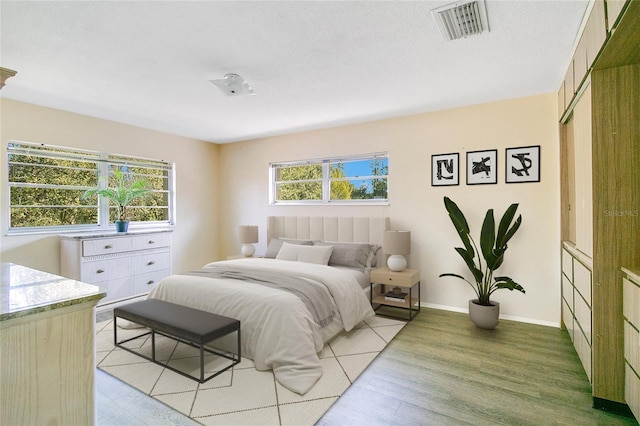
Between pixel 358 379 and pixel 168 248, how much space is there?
357 centimetres

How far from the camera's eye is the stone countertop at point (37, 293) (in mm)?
998

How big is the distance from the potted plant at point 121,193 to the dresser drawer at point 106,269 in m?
0.48

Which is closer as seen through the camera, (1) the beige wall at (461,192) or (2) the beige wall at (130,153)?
(1) the beige wall at (461,192)

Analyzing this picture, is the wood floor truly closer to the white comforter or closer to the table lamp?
the white comforter

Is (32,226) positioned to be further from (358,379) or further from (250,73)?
(358,379)

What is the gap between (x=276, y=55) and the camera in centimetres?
251

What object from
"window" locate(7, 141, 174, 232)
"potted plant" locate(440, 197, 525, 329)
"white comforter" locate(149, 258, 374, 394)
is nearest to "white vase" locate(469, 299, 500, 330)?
"potted plant" locate(440, 197, 525, 329)

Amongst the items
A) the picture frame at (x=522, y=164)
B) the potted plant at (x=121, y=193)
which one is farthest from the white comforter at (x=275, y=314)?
the picture frame at (x=522, y=164)

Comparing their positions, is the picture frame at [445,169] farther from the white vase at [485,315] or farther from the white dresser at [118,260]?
the white dresser at [118,260]

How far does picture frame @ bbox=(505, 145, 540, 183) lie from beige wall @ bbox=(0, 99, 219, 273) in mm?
4772

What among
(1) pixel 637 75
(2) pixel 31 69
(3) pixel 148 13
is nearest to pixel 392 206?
(1) pixel 637 75

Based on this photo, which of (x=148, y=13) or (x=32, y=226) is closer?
(x=148, y=13)

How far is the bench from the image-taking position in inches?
89.5

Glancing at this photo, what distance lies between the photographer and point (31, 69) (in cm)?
272
